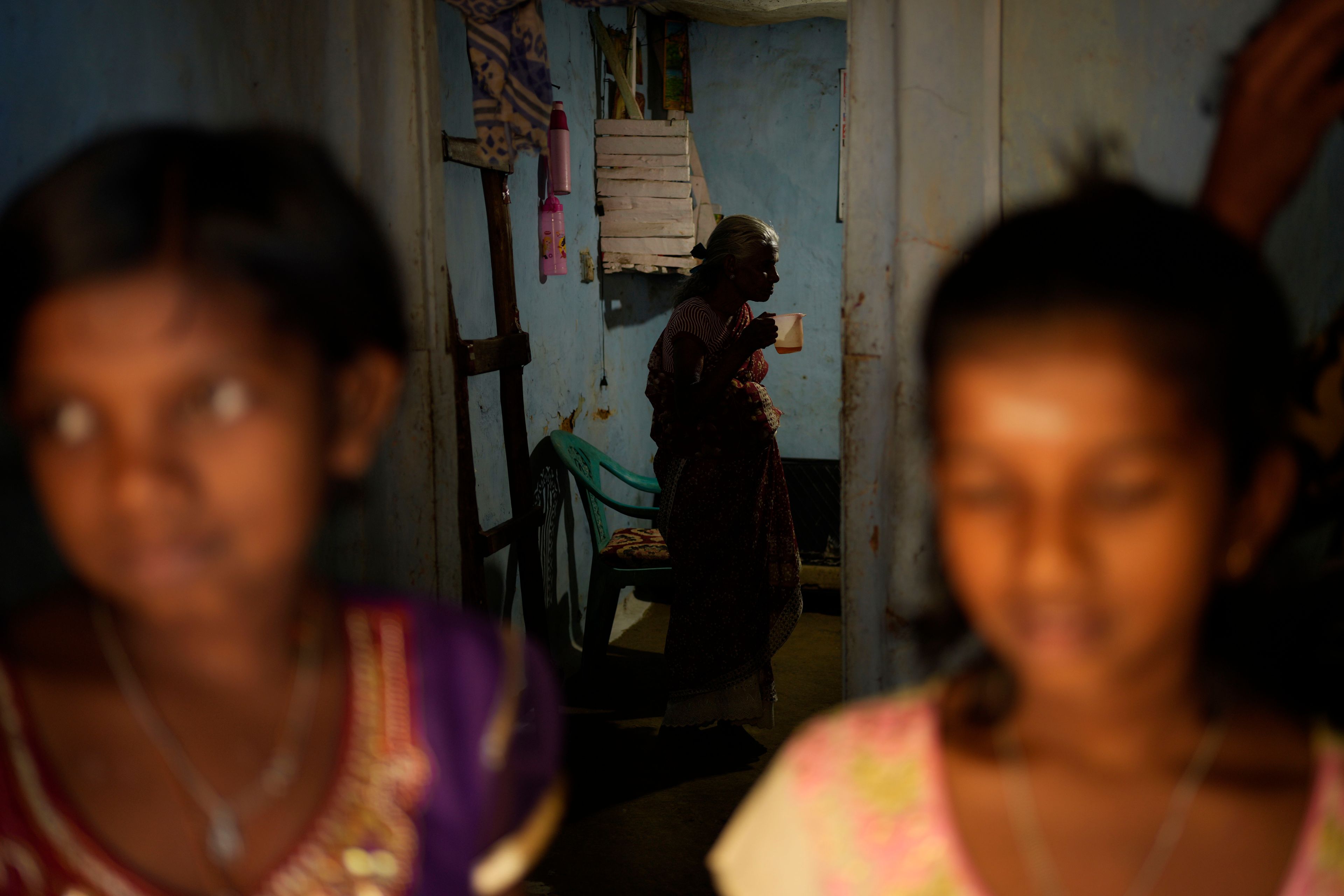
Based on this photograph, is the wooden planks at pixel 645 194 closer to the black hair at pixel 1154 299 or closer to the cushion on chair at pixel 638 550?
the cushion on chair at pixel 638 550

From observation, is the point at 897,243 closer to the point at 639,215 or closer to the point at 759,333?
the point at 759,333

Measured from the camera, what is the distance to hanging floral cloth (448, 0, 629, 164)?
9.69 feet

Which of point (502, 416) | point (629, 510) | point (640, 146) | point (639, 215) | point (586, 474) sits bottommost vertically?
point (629, 510)

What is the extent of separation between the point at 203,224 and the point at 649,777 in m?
3.03

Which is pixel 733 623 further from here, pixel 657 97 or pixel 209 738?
pixel 657 97

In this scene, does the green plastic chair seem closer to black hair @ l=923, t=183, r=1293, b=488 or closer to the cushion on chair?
the cushion on chair

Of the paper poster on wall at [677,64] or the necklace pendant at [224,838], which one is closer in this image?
the necklace pendant at [224,838]

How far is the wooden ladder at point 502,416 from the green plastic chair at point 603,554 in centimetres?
53

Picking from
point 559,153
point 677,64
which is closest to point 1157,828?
point 559,153

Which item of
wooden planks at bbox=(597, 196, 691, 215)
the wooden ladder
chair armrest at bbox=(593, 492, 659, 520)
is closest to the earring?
the wooden ladder

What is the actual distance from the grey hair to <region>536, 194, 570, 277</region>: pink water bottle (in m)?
0.80

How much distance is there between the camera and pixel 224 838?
2.60 ft

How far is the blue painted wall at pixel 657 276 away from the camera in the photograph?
4.15 meters

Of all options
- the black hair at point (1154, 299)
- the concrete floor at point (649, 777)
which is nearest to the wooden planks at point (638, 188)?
the concrete floor at point (649, 777)
